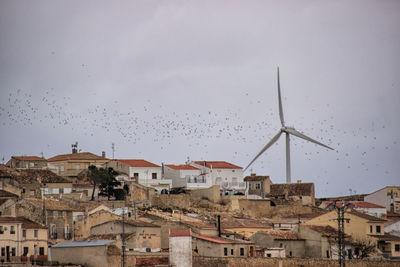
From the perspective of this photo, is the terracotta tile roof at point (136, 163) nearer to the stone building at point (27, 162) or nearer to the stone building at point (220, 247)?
the stone building at point (27, 162)

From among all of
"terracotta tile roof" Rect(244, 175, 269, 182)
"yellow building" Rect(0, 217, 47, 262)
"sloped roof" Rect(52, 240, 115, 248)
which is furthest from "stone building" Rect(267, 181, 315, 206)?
"sloped roof" Rect(52, 240, 115, 248)

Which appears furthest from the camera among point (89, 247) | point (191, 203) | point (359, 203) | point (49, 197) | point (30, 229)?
point (359, 203)

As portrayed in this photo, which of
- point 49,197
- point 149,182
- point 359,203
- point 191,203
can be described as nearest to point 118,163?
point 149,182

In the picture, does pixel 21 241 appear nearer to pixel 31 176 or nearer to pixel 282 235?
pixel 282 235

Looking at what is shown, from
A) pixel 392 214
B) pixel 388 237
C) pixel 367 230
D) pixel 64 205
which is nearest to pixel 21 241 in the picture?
pixel 64 205

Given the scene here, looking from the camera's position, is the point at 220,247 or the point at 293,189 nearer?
the point at 220,247

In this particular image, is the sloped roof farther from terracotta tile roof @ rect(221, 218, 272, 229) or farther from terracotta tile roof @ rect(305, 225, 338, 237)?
terracotta tile roof @ rect(305, 225, 338, 237)

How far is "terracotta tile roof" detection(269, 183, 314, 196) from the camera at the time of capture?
116 m

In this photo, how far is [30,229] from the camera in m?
71.6

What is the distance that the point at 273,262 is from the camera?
7362cm

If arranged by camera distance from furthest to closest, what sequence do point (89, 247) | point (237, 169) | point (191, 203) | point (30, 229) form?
point (237, 169)
point (191, 203)
point (30, 229)
point (89, 247)

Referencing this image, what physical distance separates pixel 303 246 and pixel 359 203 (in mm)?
30575

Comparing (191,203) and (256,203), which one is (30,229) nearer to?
(191,203)

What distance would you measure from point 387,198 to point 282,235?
4077 cm
